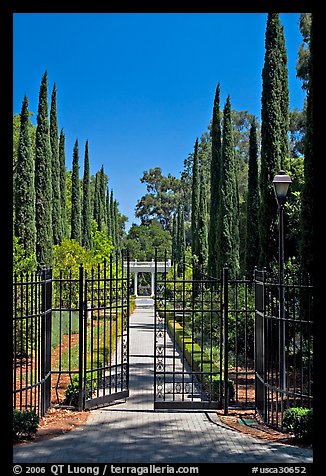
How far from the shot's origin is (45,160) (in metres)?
23.4

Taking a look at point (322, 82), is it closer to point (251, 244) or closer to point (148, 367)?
point (148, 367)

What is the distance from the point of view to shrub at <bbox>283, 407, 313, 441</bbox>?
7293 mm

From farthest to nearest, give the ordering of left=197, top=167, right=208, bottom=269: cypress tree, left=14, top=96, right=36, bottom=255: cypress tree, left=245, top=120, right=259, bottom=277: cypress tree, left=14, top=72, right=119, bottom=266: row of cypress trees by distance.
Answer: left=197, top=167, right=208, bottom=269: cypress tree → left=14, top=72, right=119, bottom=266: row of cypress trees → left=14, top=96, right=36, bottom=255: cypress tree → left=245, top=120, right=259, bottom=277: cypress tree

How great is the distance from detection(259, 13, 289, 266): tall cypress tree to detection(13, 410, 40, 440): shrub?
847 centimetres

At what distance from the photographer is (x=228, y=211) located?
21.8m

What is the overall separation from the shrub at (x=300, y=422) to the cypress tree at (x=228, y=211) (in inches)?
493

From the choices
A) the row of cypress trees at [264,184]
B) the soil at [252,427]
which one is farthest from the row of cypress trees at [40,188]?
the soil at [252,427]

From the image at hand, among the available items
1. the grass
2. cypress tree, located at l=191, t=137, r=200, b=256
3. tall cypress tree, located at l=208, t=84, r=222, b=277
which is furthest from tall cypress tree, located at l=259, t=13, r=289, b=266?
cypress tree, located at l=191, t=137, r=200, b=256

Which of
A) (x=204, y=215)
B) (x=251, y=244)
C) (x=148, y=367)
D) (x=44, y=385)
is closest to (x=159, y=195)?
(x=204, y=215)

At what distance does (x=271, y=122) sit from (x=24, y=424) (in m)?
11.0

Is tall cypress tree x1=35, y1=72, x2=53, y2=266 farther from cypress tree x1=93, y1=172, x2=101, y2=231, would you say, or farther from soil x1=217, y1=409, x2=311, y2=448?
cypress tree x1=93, y1=172, x2=101, y2=231

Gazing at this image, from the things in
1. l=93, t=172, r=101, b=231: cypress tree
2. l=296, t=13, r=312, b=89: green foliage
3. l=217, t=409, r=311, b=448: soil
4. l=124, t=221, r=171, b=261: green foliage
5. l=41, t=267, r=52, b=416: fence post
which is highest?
l=296, t=13, r=312, b=89: green foliage

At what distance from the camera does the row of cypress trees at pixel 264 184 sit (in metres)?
12.0

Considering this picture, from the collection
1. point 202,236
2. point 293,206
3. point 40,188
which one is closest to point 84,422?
point 293,206
